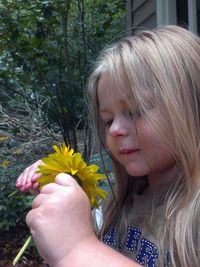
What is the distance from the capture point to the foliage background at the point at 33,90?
471 centimetres

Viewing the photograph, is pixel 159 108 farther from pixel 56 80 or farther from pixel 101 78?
pixel 56 80

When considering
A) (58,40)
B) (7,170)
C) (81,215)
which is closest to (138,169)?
(81,215)

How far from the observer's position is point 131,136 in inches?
52.7

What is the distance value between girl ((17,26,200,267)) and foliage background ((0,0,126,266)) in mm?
2988

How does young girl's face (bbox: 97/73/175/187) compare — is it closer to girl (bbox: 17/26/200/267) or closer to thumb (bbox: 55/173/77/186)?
girl (bbox: 17/26/200/267)

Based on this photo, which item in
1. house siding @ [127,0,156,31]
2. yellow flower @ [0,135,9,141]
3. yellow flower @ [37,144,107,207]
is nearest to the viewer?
yellow flower @ [37,144,107,207]

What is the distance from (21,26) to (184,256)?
3989mm

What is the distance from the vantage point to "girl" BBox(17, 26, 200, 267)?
119 cm

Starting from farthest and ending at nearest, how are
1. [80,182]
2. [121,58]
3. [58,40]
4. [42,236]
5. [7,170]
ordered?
[58,40] < [7,170] < [121,58] < [80,182] < [42,236]

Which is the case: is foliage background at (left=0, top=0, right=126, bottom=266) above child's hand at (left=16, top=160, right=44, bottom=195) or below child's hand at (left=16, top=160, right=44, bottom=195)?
below

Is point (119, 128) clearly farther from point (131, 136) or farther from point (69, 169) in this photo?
point (69, 169)

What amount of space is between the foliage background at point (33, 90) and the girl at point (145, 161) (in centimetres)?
299

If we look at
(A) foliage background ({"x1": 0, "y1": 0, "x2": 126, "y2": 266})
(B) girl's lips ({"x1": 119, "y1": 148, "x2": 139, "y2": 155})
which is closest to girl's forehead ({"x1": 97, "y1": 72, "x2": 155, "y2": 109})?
(B) girl's lips ({"x1": 119, "y1": 148, "x2": 139, "y2": 155})

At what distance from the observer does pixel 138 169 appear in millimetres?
1374
